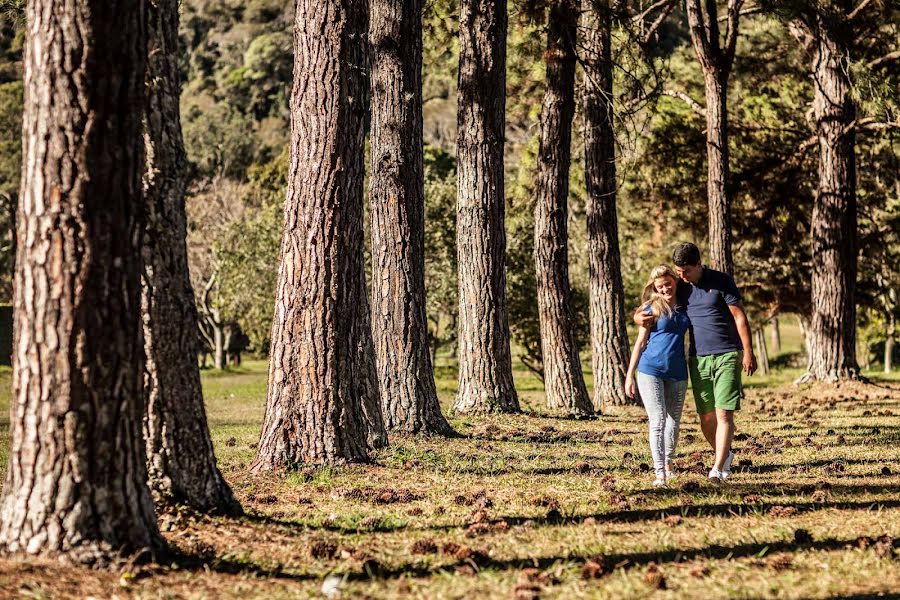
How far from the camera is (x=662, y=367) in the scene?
758 cm

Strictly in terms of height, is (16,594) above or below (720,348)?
below

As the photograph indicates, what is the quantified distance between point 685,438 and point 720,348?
152 inches

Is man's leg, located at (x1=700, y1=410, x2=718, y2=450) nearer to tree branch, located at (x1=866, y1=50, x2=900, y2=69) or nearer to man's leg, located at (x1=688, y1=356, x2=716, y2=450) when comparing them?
man's leg, located at (x1=688, y1=356, x2=716, y2=450)

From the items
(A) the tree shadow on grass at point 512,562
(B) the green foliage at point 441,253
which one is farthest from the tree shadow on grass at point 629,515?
(B) the green foliage at point 441,253

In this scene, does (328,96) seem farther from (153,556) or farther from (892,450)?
(892,450)

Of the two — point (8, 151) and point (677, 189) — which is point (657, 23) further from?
point (8, 151)

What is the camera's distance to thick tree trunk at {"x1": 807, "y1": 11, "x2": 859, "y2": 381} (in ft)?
63.3

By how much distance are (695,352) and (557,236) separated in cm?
696

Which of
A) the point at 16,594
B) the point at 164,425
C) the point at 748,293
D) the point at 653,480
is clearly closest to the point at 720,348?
the point at 653,480

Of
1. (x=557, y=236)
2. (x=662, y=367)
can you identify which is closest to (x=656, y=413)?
(x=662, y=367)

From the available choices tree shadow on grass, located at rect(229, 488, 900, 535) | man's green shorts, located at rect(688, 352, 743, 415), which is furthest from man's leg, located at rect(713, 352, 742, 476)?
tree shadow on grass, located at rect(229, 488, 900, 535)

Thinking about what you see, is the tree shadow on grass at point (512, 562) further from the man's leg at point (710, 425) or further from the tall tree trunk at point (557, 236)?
the tall tree trunk at point (557, 236)

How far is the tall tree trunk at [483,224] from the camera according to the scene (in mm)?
13055

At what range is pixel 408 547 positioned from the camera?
17.8 feet
